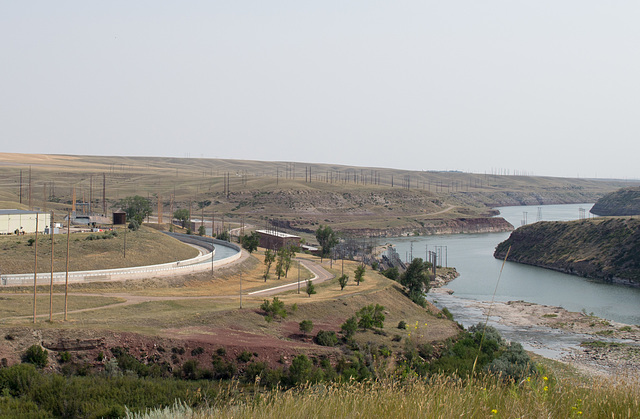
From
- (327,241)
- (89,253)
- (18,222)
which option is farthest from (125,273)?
(327,241)

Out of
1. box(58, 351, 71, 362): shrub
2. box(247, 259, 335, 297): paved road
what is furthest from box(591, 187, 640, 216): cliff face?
box(58, 351, 71, 362): shrub

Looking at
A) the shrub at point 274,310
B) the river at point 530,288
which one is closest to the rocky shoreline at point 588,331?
the river at point 530,288

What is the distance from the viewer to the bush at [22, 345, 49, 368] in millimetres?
23061

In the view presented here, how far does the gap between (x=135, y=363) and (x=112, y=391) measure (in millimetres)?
9934

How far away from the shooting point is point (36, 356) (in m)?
23.2

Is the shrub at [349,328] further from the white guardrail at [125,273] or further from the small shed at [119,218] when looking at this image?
the small shed at [119,218]

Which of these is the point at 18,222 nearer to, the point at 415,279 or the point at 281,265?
the point at 281,265

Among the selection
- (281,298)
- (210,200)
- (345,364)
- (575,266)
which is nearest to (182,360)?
(345,364)

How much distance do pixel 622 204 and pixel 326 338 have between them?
179m

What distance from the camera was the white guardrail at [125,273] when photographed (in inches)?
1494

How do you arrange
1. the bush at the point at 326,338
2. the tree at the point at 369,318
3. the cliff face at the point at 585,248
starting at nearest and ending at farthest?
the bush at the point at 326,338
the tree at the point at 369,318
the cliff face at the point at 585,248

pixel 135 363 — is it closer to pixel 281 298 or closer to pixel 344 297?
pixel 281 298

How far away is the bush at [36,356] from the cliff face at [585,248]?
205 feet

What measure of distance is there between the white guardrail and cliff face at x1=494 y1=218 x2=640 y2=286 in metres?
41.6
